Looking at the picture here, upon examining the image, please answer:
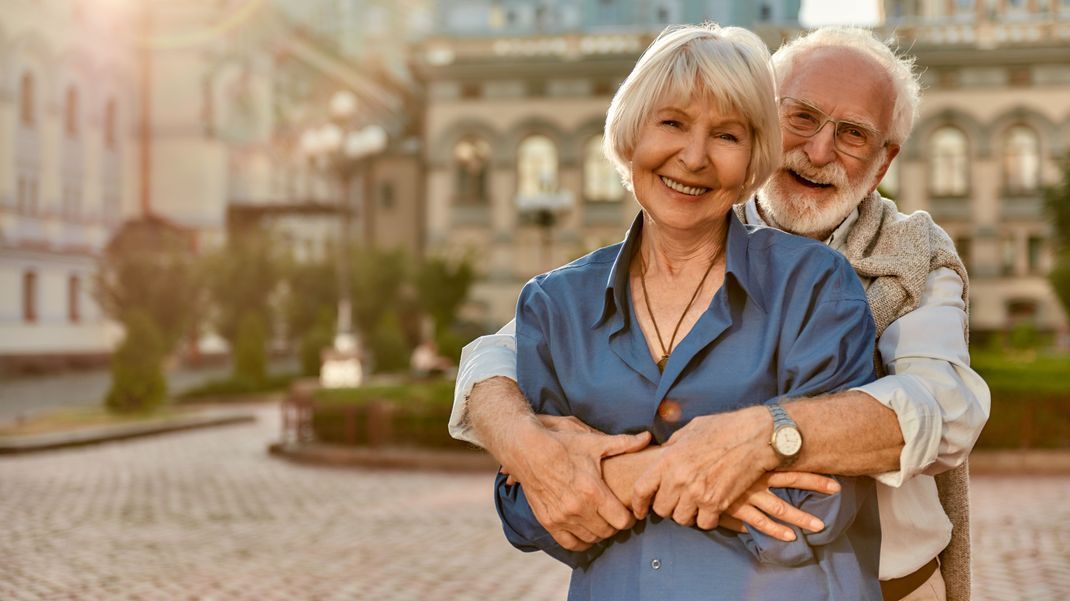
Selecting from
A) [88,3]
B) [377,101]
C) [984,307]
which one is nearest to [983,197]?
[984,307]

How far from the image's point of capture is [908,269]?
2516mm

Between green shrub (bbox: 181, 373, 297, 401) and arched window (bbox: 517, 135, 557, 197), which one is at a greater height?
arched window (bbox: 517, 135, 557, 197)

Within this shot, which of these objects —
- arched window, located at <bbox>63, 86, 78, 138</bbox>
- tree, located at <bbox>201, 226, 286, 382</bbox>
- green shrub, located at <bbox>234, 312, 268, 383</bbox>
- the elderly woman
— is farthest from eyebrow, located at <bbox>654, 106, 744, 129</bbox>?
arched window, located at <bbox>63, 86, 78, 138</bbox>

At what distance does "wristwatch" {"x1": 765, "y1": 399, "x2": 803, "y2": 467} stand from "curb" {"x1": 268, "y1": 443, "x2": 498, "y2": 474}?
12.8m

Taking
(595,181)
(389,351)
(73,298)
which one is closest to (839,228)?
(389,351)

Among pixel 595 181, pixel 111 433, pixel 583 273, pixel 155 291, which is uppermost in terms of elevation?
pixel 595 181

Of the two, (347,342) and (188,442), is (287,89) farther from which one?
(188,442)

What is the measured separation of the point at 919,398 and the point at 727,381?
36 centimetres

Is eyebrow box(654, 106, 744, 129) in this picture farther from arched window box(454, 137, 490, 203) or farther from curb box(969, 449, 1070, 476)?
arched window box(454, 137, 490, 203)

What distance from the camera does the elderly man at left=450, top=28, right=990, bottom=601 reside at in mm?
2193

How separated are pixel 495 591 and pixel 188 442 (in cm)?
1302

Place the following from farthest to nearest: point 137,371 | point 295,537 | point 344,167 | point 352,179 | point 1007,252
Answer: point 1007,252, point 352,179, point 344,167, point 137,371, point 295,537

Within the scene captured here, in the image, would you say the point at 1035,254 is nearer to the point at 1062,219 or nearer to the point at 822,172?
the point at 1062,219

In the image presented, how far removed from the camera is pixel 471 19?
47.3 metres
